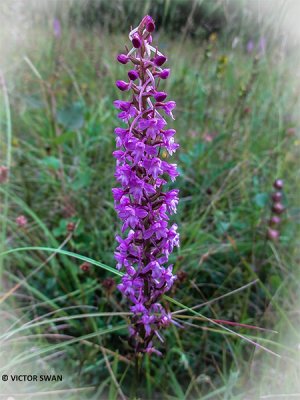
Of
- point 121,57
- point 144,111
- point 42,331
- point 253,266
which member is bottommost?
point 42,331

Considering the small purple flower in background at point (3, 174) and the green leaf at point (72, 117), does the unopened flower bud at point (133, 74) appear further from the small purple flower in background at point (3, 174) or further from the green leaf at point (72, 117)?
the green leaf at point (72, 117)

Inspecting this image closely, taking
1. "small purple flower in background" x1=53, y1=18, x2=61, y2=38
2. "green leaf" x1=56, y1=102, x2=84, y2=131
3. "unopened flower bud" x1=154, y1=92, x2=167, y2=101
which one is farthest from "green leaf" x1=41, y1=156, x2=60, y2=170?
"small purple flower in background" x1=53, y1=18, x2=61, y2=38

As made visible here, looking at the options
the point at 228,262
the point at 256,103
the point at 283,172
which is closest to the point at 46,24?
the point at 256,103

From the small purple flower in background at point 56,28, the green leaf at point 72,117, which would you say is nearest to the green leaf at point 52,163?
the green leaf at point 72,117

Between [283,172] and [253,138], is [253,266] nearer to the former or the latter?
[283,172]

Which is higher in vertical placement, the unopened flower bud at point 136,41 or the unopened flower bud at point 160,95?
the unopened flower bud at point 136,41
